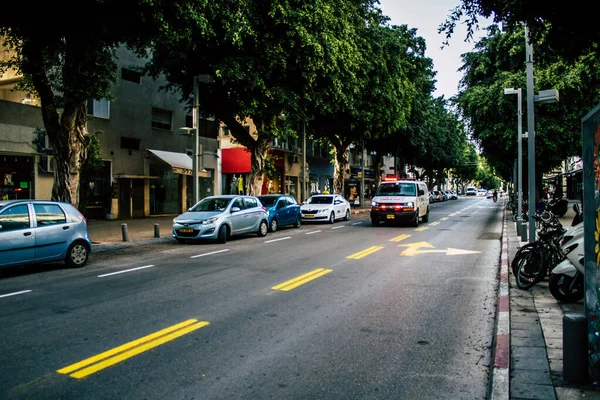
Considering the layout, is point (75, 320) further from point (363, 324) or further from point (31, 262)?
point (31, 262)

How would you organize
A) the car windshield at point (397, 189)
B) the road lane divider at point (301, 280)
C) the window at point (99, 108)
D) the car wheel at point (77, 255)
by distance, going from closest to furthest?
the road lane divider at point (301, 280) → the car wheel at point (77, 255) → the car windshield at point (397, 189) → the window at point (99, 108)

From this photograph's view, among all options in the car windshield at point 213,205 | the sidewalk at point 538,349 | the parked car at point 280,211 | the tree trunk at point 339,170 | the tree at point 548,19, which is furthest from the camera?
the tree trunk at point 339,170

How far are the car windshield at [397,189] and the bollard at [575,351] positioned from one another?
59.8 ft

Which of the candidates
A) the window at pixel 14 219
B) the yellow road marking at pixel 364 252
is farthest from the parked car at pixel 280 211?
the window at pixel 14 219

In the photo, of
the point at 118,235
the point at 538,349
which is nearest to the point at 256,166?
the point at 118,235

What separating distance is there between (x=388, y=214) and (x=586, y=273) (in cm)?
1751

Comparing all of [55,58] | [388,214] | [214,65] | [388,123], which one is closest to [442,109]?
[388,123]

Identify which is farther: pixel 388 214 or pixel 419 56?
pixel 419 56

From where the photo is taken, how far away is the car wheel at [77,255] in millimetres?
10781

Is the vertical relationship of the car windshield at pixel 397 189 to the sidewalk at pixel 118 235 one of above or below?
above

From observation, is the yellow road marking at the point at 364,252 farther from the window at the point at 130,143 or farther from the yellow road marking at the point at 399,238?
the window at the point at 130,143

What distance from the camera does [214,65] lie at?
65.6ft

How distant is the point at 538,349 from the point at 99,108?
960 inches

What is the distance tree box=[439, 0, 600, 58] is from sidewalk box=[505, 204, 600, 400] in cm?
374
